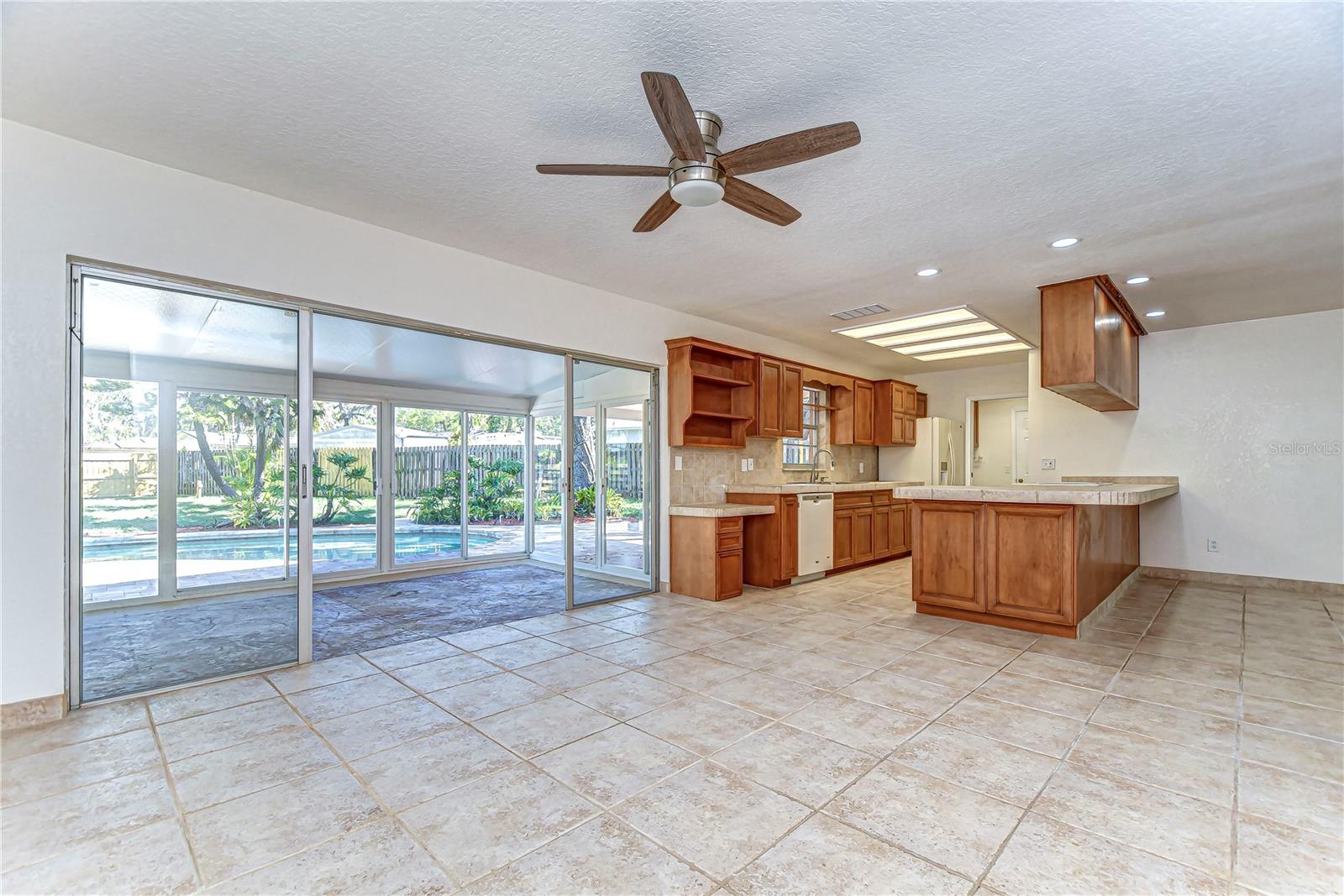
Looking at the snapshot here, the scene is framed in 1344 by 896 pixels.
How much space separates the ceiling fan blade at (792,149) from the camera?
2.20 m

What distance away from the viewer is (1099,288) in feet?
15.3

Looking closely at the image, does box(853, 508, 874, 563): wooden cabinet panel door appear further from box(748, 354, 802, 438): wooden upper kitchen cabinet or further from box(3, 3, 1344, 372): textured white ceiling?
box(3, 3, 1344, 372): textured white ceiling

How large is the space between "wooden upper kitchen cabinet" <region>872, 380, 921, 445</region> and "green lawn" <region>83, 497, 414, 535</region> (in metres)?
7.05

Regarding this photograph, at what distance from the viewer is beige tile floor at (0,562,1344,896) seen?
67.3 inches

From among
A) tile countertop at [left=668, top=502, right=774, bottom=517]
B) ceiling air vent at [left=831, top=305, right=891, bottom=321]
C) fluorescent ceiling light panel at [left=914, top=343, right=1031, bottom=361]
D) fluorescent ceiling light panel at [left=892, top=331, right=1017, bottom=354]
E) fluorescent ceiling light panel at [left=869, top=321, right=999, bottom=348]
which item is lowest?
tile countertop at [left=668, top=502, right=774, bottom=517]

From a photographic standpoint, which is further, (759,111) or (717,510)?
(717,510)

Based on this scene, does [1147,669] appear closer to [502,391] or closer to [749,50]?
[749,50]

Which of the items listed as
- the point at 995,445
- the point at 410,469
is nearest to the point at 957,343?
the point at 995,445

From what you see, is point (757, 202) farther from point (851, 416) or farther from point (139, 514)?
point (851, 416)

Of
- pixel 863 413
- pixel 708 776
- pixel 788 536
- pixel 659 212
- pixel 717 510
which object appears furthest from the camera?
pixel 863 413

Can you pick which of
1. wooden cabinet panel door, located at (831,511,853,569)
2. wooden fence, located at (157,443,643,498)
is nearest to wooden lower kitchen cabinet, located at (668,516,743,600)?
wooden fence, located at (157,443,643,498)

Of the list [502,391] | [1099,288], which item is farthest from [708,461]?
[1099,288]

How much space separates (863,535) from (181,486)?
6126mm

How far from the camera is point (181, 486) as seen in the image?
128 inches
